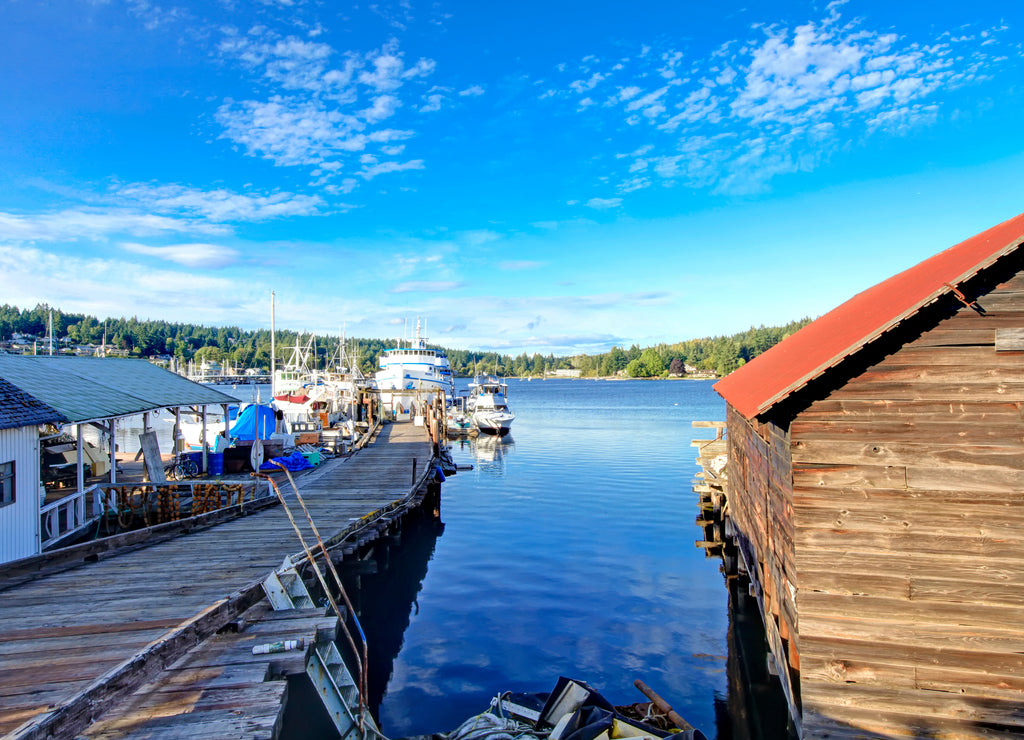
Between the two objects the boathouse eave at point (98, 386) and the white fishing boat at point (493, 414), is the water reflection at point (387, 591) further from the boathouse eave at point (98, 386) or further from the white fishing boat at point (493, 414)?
the white fishing boat at point (493, 414)

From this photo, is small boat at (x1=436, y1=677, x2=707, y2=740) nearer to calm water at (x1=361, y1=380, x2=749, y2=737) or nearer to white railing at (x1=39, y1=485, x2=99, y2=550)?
calm water at (x1=361, y1=380, x2=749, y2=737)

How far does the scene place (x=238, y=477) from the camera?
23.9 meters

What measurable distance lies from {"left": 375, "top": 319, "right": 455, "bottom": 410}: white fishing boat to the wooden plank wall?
200ft

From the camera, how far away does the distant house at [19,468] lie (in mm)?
11938

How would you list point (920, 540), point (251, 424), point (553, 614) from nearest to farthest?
point (920, 540) < point (553, 614) < point (251, 424)

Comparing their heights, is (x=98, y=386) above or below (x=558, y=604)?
above

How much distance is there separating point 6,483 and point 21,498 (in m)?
0.63

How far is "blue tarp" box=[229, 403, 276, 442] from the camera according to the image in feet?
96.1

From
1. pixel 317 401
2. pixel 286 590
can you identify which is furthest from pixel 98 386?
pixel 317 401

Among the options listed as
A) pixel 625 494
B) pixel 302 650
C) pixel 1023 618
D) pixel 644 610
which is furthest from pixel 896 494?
pixel 625 494

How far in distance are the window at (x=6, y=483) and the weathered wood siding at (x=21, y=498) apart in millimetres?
79

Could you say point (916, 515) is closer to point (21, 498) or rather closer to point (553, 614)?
point (553, 614)

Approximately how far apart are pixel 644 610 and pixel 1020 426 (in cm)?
1010

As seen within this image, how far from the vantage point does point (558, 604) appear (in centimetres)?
1528
